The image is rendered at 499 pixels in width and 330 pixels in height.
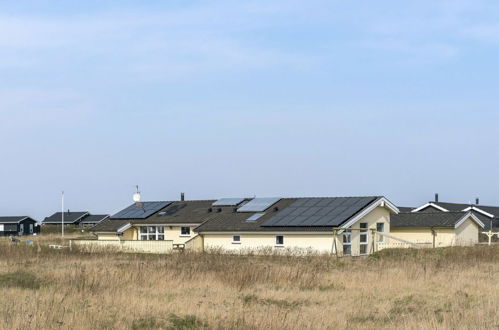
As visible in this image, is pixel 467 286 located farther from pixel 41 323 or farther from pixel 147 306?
pixel 41 323

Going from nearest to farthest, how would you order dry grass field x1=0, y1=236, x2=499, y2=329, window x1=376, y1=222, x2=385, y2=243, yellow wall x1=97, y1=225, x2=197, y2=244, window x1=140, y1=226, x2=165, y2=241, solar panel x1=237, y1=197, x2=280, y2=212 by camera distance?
1. dry grass field x1=0, y1=236, x2=499, y2=329
2. window x1=376, y1=222, x2=385, y2=243
3. solar panel x1=237, y1=197, x2=280, y2=212
4. yellow wall x1=97, y1=225, x2=197, y2=244
5. window x1=140, y1=226, x2=165, y2=241

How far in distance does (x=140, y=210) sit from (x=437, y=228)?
2008 centimetres

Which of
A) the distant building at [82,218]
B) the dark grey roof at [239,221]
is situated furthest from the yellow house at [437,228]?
the distant building at [82,218]

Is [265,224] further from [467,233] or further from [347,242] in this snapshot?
[467,233]

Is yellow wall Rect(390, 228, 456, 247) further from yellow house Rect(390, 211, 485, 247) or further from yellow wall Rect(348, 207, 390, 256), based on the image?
yellow wall Rect(348, 207, 390, 256)

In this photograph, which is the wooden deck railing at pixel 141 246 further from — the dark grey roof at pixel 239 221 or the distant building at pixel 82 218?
the distant building at pixel 82 218

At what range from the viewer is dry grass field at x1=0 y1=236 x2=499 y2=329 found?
1152cm

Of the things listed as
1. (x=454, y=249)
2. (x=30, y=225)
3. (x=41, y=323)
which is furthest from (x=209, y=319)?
(x=30, y=225)

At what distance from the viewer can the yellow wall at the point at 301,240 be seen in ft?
117

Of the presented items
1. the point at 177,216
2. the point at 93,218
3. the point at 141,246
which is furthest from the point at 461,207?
the point at 93,218

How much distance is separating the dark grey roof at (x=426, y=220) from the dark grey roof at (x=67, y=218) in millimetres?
75171

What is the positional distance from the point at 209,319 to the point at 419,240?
31859mm

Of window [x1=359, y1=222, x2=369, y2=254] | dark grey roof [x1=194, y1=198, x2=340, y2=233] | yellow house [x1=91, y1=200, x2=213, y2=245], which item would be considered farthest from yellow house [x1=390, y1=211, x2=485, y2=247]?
yellow house [x1=91, y1=200, x2=213, y2=245]

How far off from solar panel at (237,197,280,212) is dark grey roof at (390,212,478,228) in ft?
25.7
